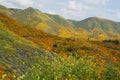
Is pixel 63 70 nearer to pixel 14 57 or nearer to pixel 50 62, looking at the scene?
pixel 50 62

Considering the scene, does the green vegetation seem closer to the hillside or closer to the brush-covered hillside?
the brush-covered hillside

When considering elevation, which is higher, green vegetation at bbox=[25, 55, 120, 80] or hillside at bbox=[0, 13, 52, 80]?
green vegetation at bbox=[25, 55, 120, 80]

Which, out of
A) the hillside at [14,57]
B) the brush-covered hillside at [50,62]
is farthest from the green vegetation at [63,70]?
the hillside at [14,57]

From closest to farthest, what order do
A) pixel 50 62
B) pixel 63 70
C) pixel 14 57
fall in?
1. pixel 63 70
2. pixel 50 62
3. pixel 14 57

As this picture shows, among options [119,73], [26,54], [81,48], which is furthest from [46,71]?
[81,48]

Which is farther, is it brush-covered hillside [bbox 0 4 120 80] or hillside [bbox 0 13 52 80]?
hillside [bbox 0 13 52 80]

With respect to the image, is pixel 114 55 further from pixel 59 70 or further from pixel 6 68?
pixel 59 70

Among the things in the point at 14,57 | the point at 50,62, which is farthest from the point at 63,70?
the point at 14,57

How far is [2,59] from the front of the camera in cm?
4056

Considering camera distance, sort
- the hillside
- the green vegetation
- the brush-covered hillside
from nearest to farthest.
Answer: the green vegetation
the brush-covered hillside
the hillside

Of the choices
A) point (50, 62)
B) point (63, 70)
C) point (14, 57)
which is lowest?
point (50, 62)

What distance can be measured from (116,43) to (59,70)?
82.4m

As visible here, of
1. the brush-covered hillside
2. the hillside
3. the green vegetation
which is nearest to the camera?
the green vegetation

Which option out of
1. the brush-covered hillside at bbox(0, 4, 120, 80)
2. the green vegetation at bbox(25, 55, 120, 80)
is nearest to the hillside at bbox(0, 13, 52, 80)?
the brush-covered hillside at bbox(0, 4, 120, 80)
